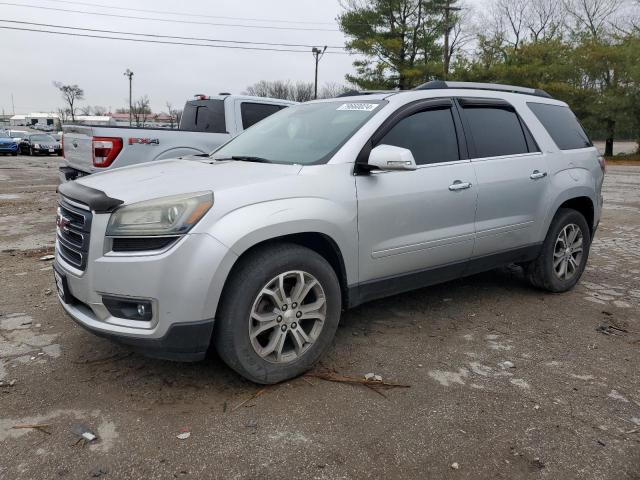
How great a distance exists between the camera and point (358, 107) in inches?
152

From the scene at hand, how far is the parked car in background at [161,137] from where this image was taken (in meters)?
6.74

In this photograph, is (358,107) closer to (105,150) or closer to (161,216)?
(161,216)

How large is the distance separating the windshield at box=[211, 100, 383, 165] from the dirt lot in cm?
136

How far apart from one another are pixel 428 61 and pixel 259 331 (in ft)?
114

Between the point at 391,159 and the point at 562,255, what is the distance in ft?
8.39

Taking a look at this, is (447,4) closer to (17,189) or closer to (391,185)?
(17,189)

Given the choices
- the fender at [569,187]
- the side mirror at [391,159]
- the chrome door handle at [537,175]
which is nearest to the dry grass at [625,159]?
the fender at [569,187]

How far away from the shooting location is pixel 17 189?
1292 cm

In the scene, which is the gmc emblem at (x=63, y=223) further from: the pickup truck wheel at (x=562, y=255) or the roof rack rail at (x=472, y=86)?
the pickup truck wheel at (x=562, y=255)

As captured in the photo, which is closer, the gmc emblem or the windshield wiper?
the gmc emblem

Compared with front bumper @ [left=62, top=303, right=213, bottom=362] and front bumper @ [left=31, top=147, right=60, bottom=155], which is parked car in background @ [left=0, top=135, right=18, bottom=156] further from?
front bumper @ [left=62, top=303, right=213, bottom=362]

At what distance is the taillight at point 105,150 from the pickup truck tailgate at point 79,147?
0.06 metres

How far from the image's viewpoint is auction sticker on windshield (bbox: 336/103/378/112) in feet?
12.4

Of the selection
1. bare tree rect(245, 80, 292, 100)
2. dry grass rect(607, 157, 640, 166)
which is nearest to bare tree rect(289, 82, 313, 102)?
bare tree rect(245, 80, 292, 100)
